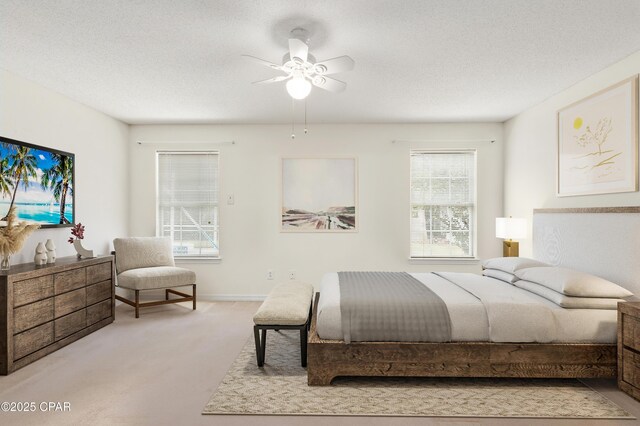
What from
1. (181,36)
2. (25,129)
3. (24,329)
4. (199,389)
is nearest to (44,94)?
(25,129)

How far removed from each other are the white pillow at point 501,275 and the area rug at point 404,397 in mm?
903

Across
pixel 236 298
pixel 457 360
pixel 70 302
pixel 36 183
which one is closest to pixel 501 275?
pixel 457 360

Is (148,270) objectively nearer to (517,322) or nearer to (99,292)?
(99,292)

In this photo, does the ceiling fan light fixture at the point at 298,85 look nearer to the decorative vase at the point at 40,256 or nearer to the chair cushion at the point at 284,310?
the chair cushion at the point at 284,310

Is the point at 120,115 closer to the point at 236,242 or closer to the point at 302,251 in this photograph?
the point at 236,242

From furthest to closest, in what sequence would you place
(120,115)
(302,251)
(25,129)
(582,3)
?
1. (302,251)
2. (120,115)
3. (25,129)
4. (582,3)

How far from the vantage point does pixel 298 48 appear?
238 centimetres

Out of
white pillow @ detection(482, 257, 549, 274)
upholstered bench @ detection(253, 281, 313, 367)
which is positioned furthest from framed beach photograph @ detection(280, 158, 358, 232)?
upholstered bench @ detection(253, 281, 313, 367)

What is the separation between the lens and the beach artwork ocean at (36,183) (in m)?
3.20

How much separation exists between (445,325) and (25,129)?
403 cm

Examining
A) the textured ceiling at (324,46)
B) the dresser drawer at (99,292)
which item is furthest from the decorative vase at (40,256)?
the textured ceiling at (324,46)

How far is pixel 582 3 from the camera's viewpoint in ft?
7.17

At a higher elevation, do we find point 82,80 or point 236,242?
point 82,80

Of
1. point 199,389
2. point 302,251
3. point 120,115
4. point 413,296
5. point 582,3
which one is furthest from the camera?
point 302,251
